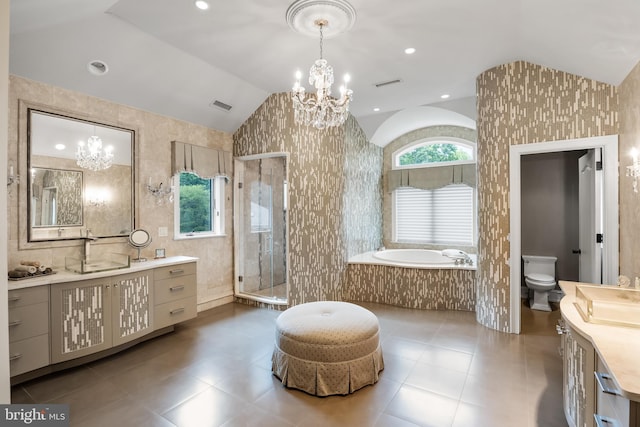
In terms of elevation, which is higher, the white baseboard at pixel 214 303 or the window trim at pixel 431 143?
the window trim at pixel 431 143

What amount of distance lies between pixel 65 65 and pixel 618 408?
14.5 ft

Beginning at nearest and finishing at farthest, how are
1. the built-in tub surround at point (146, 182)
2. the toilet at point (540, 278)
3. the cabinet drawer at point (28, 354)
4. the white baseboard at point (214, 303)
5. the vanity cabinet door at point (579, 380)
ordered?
the vanity cabinet door at point (579, 380)
the cabinet drawer at point (28, 354)
the built-in tub surround at point (146, 182)
the toilet at point (540, 278)
the white baseboard at point (214, 303)

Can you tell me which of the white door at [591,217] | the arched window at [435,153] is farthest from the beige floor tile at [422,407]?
the arched window at [435,153]

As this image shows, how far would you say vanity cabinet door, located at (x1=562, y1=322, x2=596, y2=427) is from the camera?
4.81 ft

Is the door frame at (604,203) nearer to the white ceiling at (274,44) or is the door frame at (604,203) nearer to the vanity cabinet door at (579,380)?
the white ceiling at (274,44)

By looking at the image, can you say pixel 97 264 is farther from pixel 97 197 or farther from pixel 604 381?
pixel 604 381

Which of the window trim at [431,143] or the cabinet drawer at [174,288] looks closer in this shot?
the cabinet drawer at [174,288]

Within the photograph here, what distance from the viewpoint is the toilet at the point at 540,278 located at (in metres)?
4.09

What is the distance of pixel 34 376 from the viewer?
2.47 metres

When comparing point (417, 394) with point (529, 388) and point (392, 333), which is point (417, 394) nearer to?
point (529, 388)

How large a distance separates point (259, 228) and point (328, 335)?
277 cm

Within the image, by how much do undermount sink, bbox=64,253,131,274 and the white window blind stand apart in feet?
15.0

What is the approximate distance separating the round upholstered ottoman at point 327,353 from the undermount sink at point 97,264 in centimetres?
177

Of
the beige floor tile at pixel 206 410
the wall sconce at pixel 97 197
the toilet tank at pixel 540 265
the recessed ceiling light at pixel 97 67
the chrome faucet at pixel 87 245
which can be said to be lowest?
the beige floor tile at pixel 206 410
